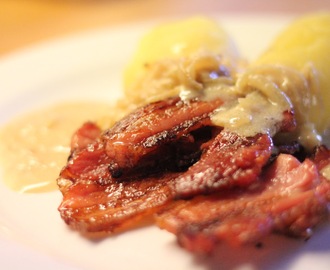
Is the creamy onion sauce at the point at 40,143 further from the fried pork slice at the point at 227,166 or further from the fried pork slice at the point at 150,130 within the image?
the fried pork slice at the point at 227,166

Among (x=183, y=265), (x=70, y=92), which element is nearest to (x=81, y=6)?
(x=70, y=92)

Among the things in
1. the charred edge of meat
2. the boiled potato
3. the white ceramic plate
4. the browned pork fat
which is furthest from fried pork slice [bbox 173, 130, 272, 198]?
the boiled potato

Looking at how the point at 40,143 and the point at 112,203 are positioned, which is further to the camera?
the point at 40,143

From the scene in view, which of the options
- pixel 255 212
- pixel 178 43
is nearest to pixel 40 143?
pixel 178 43

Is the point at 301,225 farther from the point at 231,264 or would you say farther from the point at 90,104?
the point at 90,104

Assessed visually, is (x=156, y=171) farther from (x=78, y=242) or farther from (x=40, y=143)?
(x=40, y=143)

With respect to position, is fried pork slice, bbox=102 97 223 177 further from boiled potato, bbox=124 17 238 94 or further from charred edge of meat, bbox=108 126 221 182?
boiled potato, bbox=124 17 238 94
